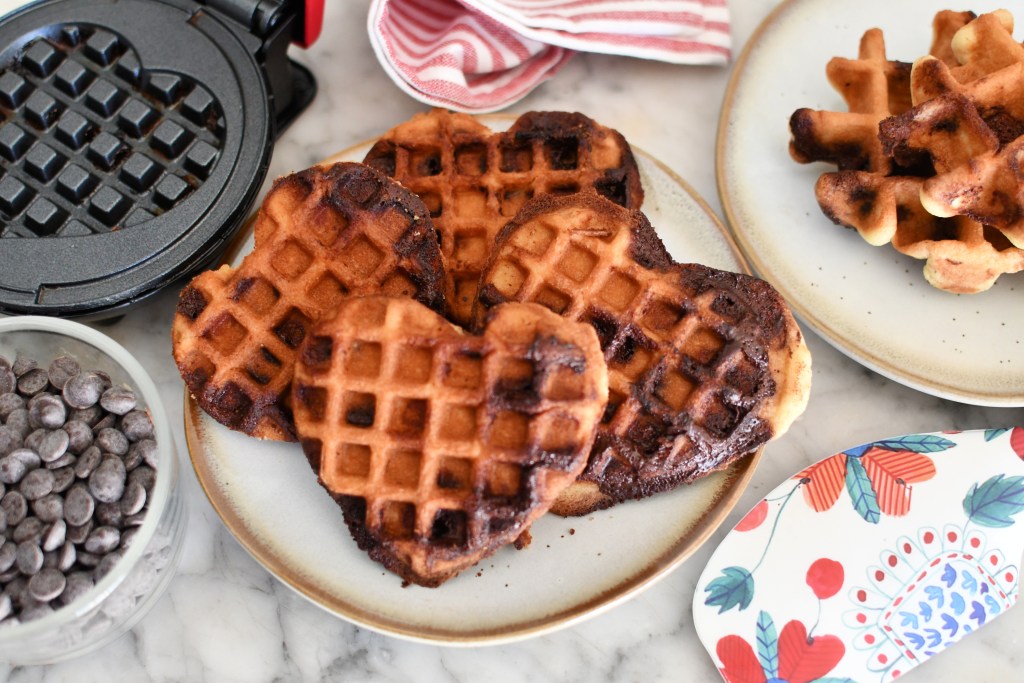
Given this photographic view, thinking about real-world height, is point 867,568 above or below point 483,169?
below

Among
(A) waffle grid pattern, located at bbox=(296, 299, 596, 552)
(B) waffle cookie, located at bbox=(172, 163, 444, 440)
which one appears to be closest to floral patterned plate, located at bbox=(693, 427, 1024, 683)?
(A) waffle grid pattern, located at bbox=(296, 299, 596, 552)

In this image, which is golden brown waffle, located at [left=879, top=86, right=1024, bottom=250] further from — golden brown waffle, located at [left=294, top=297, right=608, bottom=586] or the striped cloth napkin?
golden brown waffle, located at [left=294, top=297, right=608, bottom=586]

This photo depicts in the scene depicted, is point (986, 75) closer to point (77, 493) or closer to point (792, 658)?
point (792, 658)

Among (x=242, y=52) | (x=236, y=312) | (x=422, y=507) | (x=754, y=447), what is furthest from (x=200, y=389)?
(x=754, y=447)

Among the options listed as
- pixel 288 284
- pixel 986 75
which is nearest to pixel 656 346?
pixel 288 284

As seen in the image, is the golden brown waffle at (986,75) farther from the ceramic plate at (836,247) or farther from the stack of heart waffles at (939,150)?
the ceramic plate at (836,247)

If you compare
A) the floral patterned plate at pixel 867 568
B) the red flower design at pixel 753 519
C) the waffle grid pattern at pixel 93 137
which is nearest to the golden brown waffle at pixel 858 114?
the floral patterned plate at pixel 867 568
